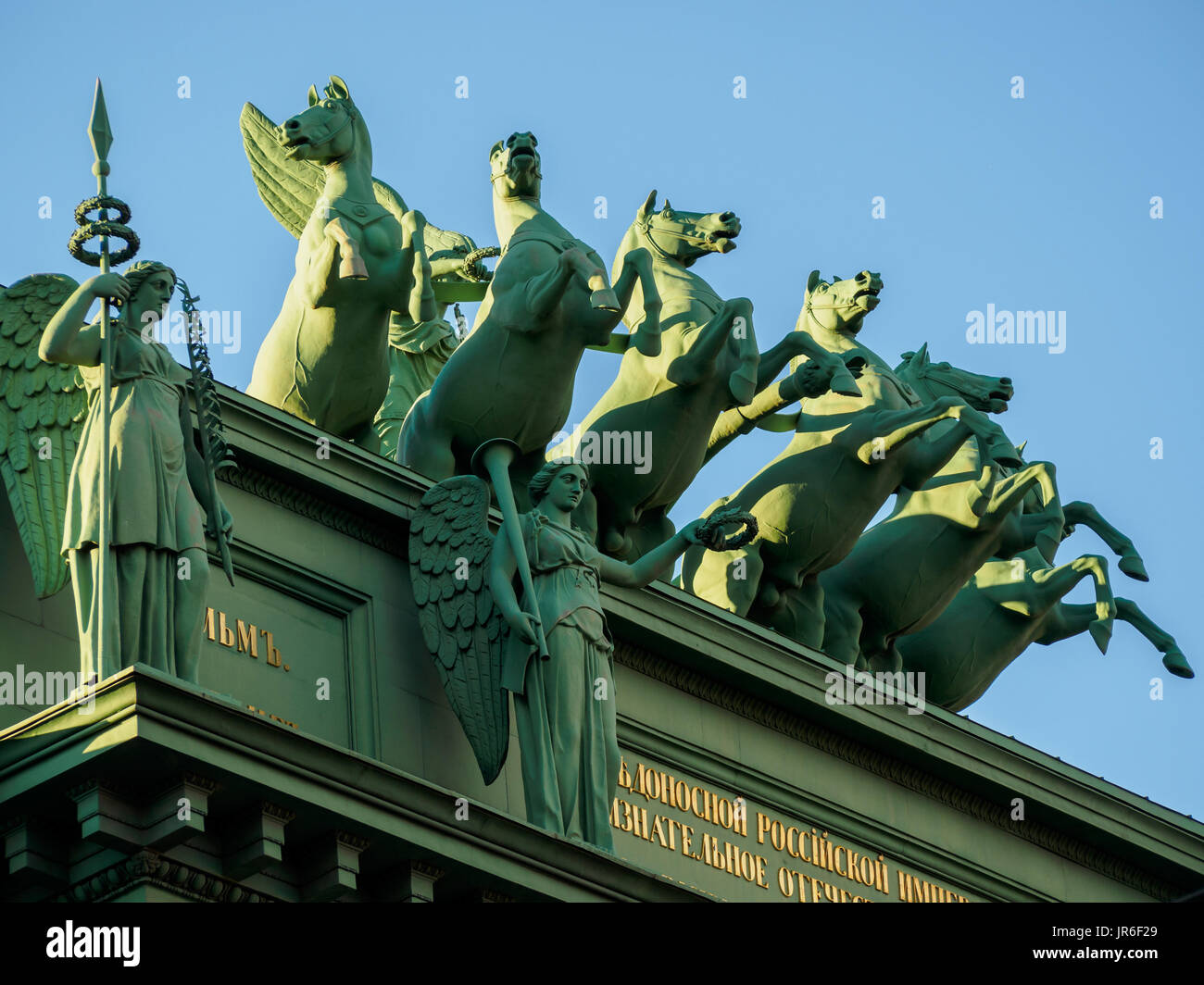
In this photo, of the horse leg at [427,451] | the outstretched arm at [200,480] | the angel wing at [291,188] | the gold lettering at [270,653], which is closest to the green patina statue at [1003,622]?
the angel wing at [291,188]

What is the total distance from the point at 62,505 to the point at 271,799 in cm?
250

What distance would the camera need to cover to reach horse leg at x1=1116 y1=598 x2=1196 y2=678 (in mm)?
27984

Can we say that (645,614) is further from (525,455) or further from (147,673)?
(147,673)

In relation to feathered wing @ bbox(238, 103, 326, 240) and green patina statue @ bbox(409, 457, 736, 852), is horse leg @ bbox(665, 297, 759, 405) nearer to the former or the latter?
green patina statue @ bbox(409, 457, 736, 852)

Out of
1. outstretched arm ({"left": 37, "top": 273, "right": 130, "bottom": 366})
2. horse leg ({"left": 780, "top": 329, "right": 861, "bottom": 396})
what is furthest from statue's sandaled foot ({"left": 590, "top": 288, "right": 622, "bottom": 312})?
outstretched arm ({"left": 37, "top": 273, "right": 130, "bottom": 366})

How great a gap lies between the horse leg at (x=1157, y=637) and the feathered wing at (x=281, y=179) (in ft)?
22.7

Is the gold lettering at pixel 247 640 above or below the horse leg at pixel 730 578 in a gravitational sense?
below

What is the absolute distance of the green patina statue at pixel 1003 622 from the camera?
1104 inches

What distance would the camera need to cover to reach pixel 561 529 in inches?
826

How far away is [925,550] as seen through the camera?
2712 cm

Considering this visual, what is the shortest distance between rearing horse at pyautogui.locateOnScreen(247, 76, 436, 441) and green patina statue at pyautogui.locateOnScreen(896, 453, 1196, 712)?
6889mm

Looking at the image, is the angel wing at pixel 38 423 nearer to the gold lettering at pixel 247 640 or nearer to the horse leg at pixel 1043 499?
the gold lettering at pixel 247 640

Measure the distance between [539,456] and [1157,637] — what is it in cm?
752

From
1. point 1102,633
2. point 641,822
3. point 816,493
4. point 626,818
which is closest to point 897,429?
point 816,493
